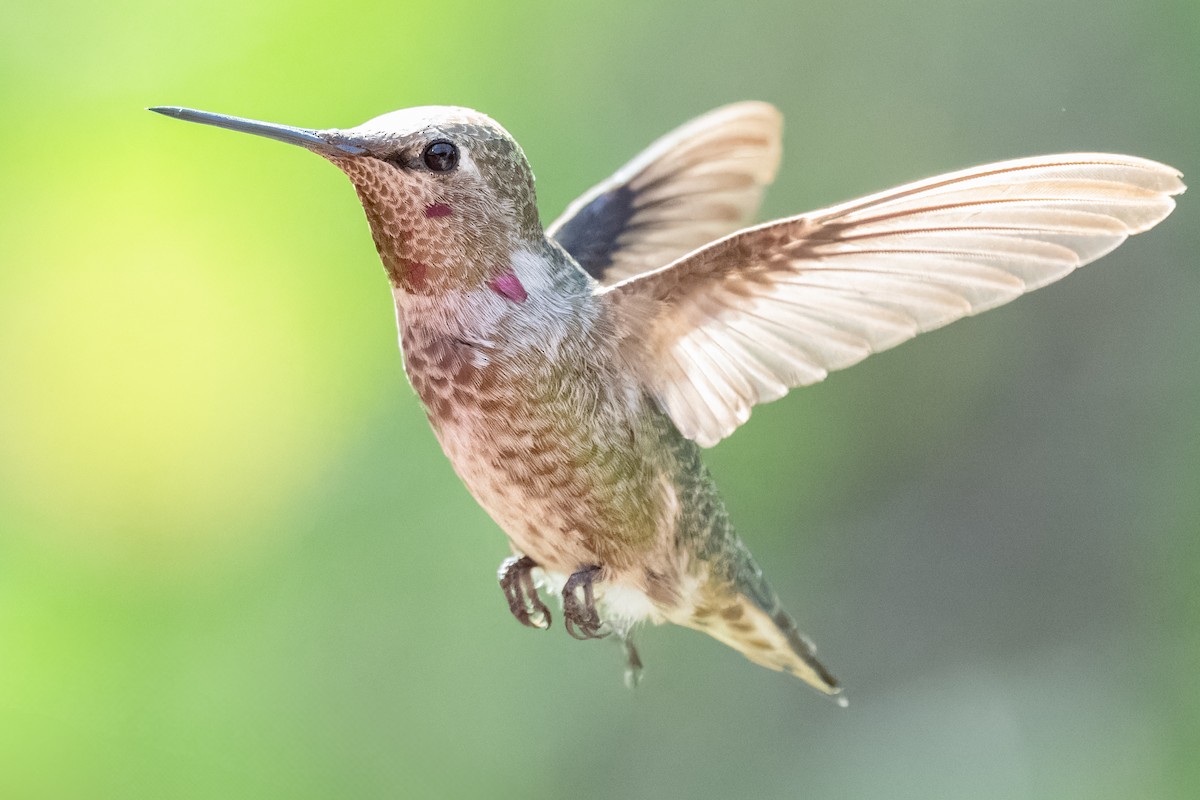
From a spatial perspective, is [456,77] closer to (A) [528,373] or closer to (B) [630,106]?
(B) [630,106]

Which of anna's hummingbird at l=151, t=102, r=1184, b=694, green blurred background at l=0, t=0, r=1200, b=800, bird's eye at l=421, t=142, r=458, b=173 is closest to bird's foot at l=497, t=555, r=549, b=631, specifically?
anna's hummingbird at l=151, t=102, r=1184, b=694

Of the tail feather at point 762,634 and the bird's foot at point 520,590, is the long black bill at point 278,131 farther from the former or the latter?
the tail feather at point 762,634

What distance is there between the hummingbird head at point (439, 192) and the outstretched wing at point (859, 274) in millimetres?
Result: 104

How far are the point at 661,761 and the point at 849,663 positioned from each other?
1.50 ft

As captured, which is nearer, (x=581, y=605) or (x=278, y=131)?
(x=278, y=131)

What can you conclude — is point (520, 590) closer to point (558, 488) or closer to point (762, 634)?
point (558, 488)

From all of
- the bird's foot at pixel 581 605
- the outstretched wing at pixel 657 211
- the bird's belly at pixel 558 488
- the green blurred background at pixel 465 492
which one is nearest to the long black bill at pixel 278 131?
the bird's belly at pixel 558 488

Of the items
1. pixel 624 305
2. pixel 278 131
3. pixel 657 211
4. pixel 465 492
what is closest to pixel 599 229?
pixel 657 211

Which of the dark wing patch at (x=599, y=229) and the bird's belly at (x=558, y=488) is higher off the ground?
the dark wing patch at (x=599, y=229)

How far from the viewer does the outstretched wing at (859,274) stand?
763mm

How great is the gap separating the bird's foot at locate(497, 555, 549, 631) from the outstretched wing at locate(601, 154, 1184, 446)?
0.19m

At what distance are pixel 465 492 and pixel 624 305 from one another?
1322 millimetres

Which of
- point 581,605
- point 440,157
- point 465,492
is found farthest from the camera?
point 465,492

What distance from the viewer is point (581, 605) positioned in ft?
3.14
